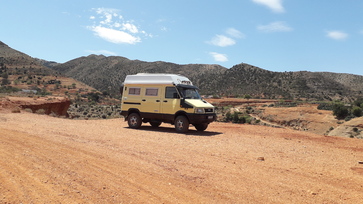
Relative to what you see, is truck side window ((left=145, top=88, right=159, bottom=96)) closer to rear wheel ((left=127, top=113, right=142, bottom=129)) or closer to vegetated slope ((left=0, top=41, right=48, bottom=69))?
rear wheel ((left=127, top=113, right=142, bottom=129))

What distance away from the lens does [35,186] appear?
5070 millimetres

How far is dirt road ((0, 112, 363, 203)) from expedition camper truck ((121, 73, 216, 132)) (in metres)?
3.84

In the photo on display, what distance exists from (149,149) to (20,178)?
4.37 meters

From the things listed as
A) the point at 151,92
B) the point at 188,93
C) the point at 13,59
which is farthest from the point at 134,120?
the point at 13,59

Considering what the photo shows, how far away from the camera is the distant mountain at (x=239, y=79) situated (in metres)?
83.6

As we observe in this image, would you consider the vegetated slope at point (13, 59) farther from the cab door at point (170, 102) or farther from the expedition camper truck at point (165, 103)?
the cab door at point (170, 102)

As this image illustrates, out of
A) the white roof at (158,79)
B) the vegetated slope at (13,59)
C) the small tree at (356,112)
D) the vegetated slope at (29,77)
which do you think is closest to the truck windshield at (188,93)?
the white roof at (158,79)

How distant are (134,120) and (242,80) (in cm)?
8106

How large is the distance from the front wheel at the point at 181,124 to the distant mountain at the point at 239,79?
230 feet

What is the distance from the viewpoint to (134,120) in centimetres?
1569

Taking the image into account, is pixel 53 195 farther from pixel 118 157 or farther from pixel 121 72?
pixel 121 72

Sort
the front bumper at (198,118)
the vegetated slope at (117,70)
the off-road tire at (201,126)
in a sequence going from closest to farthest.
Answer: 1. the front bumper at (198,118)
2. the off-road tire at (201,126)
3. the vegetated slope at (117,70)

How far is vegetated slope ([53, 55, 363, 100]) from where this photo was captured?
8394 centimetres

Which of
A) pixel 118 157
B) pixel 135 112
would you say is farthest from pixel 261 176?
pixel 135 112
